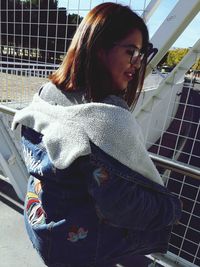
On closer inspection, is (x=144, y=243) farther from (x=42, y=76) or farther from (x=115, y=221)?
(x=42, y=76)

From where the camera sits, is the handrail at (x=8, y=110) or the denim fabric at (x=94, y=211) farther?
the handrail at (x=8, y=110)

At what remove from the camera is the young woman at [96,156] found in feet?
2.43

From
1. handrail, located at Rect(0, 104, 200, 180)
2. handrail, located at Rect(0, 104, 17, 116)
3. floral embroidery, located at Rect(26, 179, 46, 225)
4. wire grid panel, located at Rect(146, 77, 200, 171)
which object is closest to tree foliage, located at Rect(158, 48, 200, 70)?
wire grid panel, located at Rect(146, 77, 200, 171)

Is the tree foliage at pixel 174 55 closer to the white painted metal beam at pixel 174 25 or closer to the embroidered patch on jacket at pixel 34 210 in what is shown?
the white painted metal beam at pixel 174 25

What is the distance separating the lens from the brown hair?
30.2 inches

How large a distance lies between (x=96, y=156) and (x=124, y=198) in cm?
14

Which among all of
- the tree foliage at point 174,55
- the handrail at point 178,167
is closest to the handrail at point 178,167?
the handrail at point 178,167

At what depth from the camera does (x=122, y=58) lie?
31.8 inches

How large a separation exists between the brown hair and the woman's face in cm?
1

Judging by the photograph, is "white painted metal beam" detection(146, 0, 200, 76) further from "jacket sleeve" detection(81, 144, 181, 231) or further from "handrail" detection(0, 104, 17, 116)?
"handrail" detection(0, 104, 17, 116)

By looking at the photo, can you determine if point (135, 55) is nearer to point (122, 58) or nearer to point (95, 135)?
point (122, 58)

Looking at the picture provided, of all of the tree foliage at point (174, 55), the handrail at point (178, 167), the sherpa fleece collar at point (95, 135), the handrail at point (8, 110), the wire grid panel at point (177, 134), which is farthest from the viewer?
the wire grid panel at point (177, 134)

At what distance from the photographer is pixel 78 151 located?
0.72 metres

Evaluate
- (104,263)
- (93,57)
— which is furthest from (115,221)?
(93,57)
